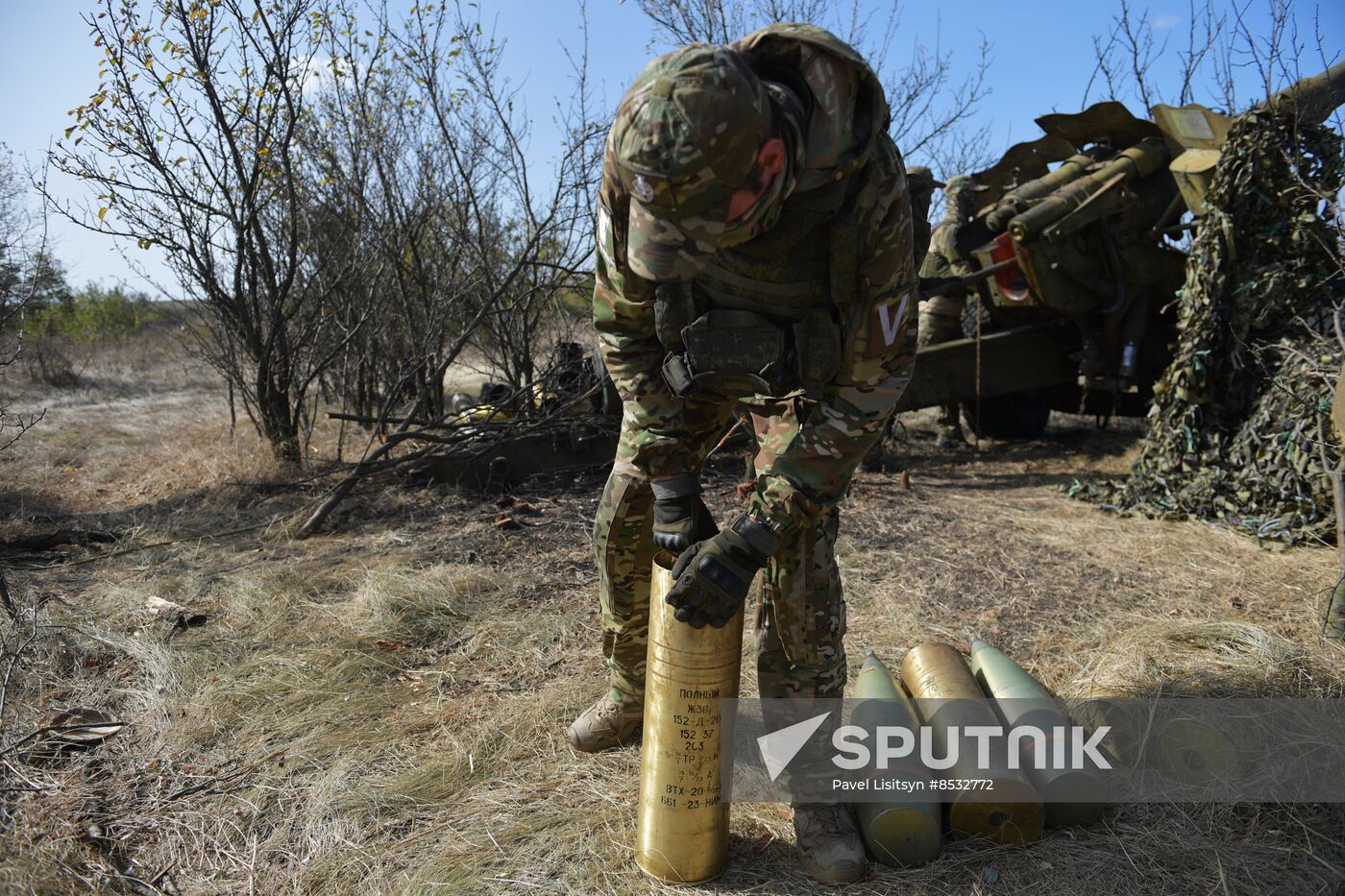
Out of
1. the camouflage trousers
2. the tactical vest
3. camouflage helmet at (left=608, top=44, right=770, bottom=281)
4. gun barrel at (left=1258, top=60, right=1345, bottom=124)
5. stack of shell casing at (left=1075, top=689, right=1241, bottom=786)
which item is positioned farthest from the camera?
gun barrel at (left=1258, top=60, right=1345, bottom=124)

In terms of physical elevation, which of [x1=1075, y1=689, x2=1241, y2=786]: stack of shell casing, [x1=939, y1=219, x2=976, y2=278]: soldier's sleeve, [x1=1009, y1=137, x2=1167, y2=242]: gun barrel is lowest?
[x1=1075, y1=689, x2=1241, y2=786]: stack of shell casing

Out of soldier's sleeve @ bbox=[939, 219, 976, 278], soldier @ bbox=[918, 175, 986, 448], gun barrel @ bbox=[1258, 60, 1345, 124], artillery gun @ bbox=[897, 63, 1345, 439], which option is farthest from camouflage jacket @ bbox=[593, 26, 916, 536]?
soldier's sleeve @ bbox=[939, 219, 976, 278]

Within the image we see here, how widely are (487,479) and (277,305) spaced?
2.01m

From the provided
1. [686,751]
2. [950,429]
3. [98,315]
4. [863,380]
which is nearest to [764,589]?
[686,751]

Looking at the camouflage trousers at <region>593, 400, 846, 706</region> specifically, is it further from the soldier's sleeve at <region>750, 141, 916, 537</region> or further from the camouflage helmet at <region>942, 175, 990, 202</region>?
the camouflage helmet at <region>942, 175, 990, 202</region>

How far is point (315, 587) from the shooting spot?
4086 mm

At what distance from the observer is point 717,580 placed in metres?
1.99

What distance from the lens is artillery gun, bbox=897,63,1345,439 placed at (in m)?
6.15

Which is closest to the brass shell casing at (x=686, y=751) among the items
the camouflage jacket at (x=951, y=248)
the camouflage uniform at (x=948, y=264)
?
the camouflage uniform at (x=948, y=264)

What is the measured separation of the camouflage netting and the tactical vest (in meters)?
3.69

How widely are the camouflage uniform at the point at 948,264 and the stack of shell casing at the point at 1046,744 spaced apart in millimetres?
4466

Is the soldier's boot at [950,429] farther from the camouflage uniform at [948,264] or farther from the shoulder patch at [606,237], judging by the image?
the shoulder patch at [606,237]

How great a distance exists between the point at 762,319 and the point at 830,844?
4.37ft

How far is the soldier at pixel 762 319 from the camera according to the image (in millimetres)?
1848
